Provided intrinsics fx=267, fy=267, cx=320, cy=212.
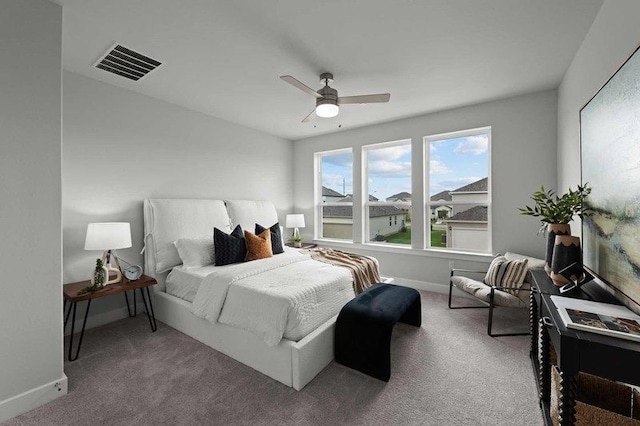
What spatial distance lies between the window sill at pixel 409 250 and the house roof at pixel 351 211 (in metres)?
0.54

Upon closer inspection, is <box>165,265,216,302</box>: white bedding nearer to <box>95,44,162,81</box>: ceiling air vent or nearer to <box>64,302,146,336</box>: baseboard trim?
<box>64,302,146,336</box>: baseboard trim

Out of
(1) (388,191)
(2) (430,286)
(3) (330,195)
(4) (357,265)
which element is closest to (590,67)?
(4) (357,265)

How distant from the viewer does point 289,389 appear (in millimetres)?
1982

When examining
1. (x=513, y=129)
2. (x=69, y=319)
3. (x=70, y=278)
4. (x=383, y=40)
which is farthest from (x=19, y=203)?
(x=513, y=129)

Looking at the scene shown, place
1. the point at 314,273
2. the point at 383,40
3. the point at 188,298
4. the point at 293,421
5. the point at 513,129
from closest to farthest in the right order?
1. the point at 293,421
2. the point at 383,40
3. the point at 314,273
4. the point at 188,298
5. the point at 513,129

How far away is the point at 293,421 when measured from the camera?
1.68m

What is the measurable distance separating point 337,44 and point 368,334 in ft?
8.02

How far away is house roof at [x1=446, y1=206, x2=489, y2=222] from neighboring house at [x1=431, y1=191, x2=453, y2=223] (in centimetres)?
9

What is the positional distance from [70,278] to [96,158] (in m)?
1.32

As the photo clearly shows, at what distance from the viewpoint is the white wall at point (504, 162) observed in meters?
3.35

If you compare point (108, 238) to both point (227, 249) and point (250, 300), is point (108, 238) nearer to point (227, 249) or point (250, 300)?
point (227, 249)

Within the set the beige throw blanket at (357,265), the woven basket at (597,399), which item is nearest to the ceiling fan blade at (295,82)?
the beige throw blanket at (357,265)

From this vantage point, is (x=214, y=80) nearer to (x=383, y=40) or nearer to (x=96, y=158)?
(x=96, y=158)

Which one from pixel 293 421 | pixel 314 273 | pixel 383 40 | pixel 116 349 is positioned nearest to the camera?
pixel 293 421
